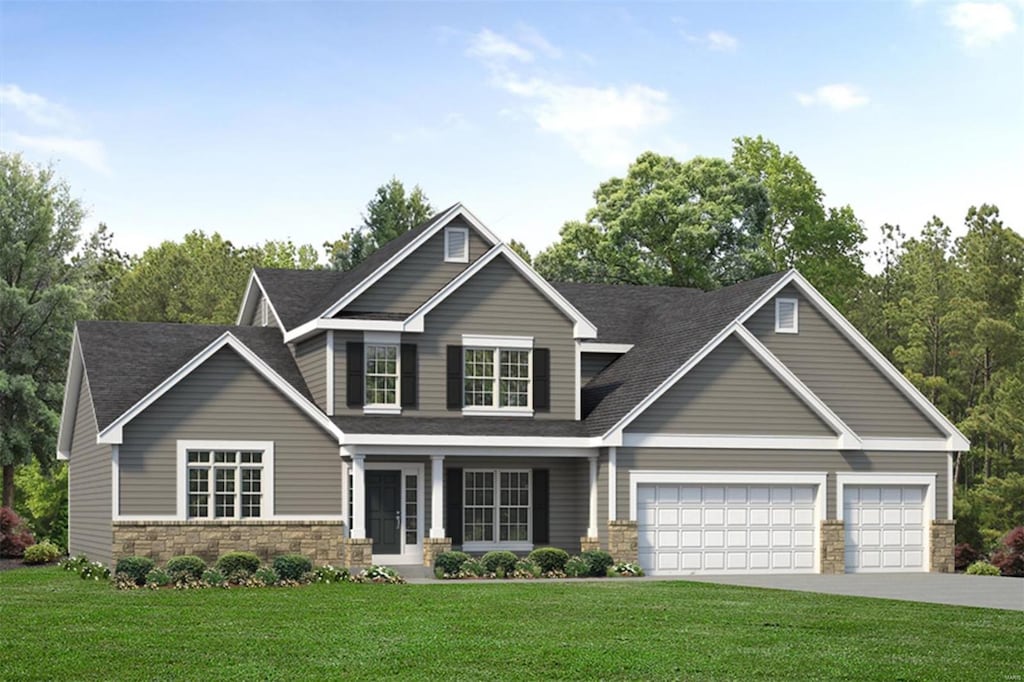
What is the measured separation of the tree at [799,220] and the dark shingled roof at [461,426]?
121 ft

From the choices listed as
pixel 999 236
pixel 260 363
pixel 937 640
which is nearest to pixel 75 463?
pixel 260 363

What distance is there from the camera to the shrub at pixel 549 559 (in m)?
32.8

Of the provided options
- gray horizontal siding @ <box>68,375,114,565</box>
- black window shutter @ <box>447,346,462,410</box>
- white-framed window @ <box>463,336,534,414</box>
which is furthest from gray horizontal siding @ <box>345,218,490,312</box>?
gray horizontal siding @ <box>68,375,114,565</box>

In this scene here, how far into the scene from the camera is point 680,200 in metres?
60.4

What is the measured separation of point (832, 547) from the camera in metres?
35.4

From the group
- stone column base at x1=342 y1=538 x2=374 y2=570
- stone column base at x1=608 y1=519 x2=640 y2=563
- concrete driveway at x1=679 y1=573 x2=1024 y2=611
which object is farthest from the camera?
stone column base at x1=608 y1=519 x2=640 y2=563

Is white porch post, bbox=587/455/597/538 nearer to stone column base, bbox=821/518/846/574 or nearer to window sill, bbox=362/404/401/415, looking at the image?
window sill, bbox=362/404/401/415

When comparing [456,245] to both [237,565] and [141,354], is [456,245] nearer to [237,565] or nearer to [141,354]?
[141,354]

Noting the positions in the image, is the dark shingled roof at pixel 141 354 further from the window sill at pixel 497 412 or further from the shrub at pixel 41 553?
the shrub at pixel 41 553

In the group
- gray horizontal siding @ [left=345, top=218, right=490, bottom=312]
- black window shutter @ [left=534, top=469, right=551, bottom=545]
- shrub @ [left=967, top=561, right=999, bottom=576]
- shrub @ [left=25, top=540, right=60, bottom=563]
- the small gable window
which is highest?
gray horizontal siding @ [left=345, top=218, right=490, bottom=312]

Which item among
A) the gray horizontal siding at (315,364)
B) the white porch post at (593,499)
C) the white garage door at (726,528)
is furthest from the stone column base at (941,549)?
the gray horizontal siding at (315,364)

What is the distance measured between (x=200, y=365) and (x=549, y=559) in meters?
8.62

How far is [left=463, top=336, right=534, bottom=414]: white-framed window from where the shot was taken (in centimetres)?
3600

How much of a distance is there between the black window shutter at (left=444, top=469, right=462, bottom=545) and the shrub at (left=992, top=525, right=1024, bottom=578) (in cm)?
1285
